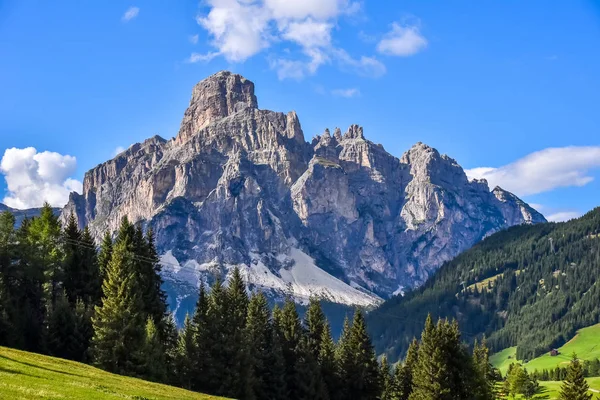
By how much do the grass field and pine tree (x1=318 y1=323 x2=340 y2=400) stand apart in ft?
150

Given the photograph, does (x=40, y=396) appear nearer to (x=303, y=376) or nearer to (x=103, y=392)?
(x=103, y=392)

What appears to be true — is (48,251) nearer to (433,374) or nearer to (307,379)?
(307,379)

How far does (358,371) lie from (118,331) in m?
43.4

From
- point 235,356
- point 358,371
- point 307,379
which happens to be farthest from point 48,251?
point 358,371

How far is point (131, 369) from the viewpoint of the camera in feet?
195

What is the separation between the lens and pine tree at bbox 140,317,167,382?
5969 centimetres

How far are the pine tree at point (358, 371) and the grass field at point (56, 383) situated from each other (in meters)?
48.0

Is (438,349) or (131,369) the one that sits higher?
(438,349)

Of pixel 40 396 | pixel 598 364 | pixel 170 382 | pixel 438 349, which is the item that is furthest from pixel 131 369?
pixel 598 364

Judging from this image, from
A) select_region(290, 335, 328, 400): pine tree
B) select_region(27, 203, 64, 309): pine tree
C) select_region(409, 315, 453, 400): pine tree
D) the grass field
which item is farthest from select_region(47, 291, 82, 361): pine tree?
select_region(409, 315, 453, 400): pine tree

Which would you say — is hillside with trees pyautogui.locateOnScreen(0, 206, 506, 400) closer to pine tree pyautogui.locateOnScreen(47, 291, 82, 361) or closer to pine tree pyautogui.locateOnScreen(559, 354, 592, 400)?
pine tree pyautogui.locateOnScreen(47, 291, 82, 361)

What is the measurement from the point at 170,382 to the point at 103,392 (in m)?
32.4

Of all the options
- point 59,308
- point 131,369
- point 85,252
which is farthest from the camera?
point 85,252

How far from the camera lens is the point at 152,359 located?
60.8 meters
